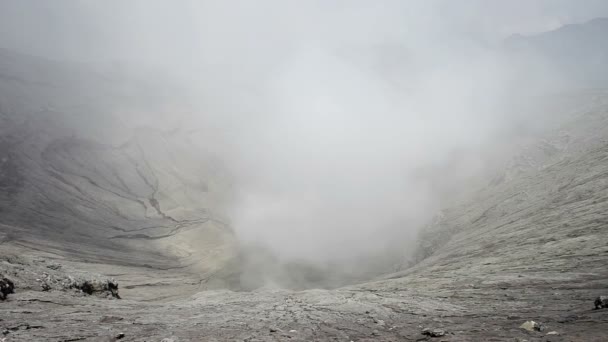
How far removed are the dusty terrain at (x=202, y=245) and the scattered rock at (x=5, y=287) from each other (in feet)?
1.56

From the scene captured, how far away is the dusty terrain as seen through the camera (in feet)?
48.1

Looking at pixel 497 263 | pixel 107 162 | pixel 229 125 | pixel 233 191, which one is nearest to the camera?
pixel 497 263

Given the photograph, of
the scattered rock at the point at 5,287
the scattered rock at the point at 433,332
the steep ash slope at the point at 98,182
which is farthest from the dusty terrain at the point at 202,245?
the steep ash slope at the point at 98,182

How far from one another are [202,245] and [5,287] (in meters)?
73.1

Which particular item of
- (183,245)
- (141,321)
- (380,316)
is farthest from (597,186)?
(183,245)

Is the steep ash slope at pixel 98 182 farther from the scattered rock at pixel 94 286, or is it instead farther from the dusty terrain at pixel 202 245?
the scattered rock at pixel 94 286

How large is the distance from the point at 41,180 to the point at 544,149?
5355 inches

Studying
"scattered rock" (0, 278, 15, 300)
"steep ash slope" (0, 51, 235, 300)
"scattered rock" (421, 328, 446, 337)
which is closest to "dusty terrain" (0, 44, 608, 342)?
"scattered rock" (421, 328, 446, 337)

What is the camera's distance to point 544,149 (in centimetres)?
8150

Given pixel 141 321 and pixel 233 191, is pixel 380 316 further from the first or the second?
pixel 233 191

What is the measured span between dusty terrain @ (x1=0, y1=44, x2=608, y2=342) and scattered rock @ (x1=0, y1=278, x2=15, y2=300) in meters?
0.47

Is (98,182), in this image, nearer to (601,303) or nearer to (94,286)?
(94,286)

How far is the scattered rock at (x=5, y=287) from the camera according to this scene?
18.9m

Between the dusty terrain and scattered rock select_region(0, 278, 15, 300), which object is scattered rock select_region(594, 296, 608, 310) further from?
scattered rock select_region(0, 278, 15, 300)
